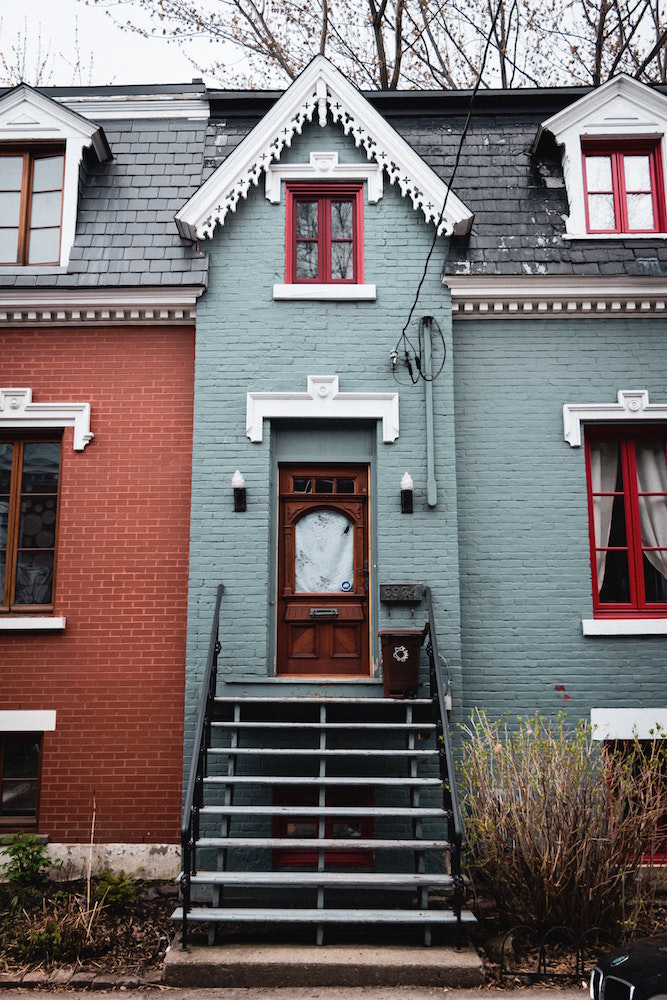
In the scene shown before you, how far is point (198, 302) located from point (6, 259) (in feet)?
7.49

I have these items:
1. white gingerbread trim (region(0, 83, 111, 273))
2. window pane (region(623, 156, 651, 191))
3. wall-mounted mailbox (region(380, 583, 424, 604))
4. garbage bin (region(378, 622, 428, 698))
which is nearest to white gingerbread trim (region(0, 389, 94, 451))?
white gingerbread trim (region(0, 83, 111, 273))

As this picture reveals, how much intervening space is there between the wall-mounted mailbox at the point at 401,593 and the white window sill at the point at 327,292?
3.03m

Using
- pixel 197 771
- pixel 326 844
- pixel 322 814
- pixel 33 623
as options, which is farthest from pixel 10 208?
pixel 326 844

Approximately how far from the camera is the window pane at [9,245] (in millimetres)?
8906

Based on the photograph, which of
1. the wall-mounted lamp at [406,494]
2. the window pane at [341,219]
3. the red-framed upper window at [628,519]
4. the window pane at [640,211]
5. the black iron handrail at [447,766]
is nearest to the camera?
the black iron handrail at [447,766]

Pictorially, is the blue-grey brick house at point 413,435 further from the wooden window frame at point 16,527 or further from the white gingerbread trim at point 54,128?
the wooden window frame at point 16,527

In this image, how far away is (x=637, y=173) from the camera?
30.0ft

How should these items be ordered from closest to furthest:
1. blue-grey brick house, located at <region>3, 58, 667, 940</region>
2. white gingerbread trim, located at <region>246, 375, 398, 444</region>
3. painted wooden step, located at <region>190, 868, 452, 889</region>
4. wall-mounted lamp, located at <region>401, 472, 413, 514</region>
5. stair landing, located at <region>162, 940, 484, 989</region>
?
1. stair landing, located at <region>162, 940, 484, 989</region>
2. painted wooden step, located at <region>190, 868, 452, 889</region>
3. blue-grey brick house, located at <region>3, 58, 667, 940</region>
4. wall-mounted lamp, located at <region>401, 472, 413, 514</region>
5. white gingerbread trim, located at <region>246, 375, 398, 444</region>

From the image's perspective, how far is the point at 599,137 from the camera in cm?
907

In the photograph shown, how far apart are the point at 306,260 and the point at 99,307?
228 cm

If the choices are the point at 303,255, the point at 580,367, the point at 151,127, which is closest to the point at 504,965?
the point at 580,367

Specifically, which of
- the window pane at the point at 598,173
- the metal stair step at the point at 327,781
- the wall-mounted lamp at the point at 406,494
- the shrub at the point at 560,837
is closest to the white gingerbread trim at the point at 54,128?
the wall-mounted lamp at the point at 406,494

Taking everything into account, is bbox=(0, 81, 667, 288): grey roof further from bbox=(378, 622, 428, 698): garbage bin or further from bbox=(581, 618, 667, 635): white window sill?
bbox=(378, 622, 428, 698): garbage bin

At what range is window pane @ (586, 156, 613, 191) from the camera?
9109 millimetres
